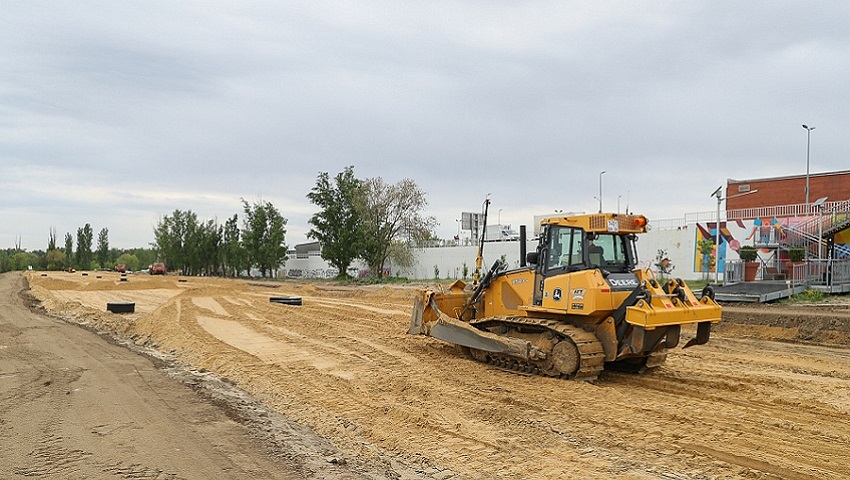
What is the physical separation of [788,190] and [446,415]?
134 feet

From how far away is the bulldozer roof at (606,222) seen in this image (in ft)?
33.7

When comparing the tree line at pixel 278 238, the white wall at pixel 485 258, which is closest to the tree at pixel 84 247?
the tree line at pixel 278 238

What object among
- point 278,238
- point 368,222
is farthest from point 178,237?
point 368,222

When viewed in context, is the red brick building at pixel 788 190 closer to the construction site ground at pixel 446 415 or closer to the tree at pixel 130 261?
the construction site ground at pixel 446 415

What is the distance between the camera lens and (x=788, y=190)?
41156 mm

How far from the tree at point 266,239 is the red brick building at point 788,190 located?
40.3m

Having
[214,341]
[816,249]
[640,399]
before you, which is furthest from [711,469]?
[816,249]

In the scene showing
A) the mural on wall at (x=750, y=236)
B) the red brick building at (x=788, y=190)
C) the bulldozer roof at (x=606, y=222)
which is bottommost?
the bulldozer roof at (x=606, y=222)

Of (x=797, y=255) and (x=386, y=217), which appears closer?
(x=797, y=255)

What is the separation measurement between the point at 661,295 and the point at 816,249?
2473cm

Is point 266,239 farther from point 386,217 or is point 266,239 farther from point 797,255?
point 797,255

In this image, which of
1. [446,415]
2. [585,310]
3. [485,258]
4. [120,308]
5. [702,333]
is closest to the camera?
[446,415]

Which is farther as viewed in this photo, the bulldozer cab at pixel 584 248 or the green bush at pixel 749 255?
the green bush at pixel 749 255

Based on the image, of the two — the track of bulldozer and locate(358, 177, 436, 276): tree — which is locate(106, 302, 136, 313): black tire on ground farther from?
locate(358, 177, 436, 276): tree
